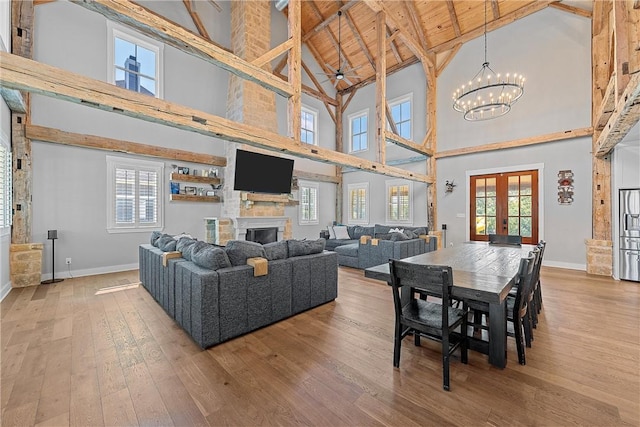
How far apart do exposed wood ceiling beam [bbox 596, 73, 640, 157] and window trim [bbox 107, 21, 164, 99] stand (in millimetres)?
7519

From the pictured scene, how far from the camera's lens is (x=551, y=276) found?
5105 mm

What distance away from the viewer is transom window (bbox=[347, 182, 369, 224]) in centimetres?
A: 948

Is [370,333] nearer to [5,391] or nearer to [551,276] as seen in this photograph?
[5,391]

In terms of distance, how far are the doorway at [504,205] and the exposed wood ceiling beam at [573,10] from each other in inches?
125

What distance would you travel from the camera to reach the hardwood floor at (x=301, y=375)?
1.67 metres

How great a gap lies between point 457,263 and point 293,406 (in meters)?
1.97

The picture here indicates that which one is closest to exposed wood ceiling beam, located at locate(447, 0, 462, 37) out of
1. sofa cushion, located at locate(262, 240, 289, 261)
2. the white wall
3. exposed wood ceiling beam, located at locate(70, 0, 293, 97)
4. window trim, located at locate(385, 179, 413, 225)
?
the white wall

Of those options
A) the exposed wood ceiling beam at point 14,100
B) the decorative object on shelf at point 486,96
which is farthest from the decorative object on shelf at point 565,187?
the exposed wood ceiling beam at point 14,100

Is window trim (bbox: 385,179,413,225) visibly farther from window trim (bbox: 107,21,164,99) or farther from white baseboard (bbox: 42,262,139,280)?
white baseboard (bbox: 42,262,139,280)

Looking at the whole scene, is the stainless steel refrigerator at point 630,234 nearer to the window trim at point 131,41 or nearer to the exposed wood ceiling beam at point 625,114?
the exposed wood ceiling beam at point 625,114

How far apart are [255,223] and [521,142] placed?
6.55 m

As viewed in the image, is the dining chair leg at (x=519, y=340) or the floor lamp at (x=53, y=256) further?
the floor lamp at (x=53, y=256)

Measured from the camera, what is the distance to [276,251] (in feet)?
10.3

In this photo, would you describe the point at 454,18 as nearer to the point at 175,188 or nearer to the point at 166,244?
the point at 175,188
